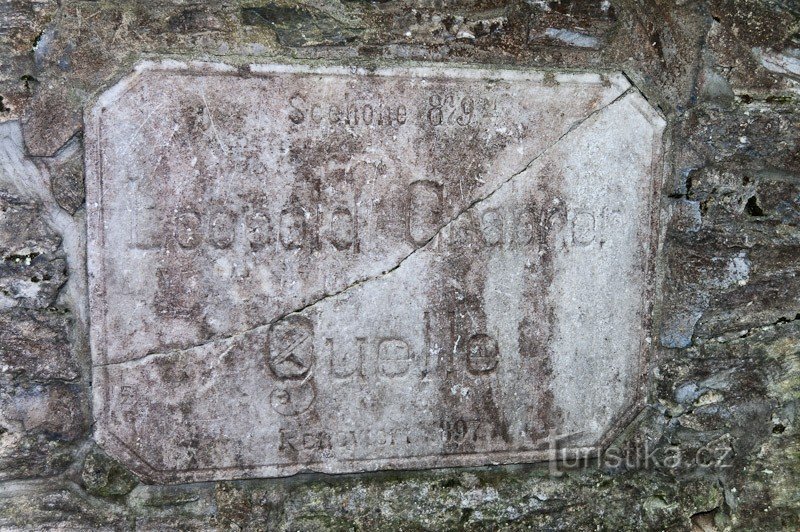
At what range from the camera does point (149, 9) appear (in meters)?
2.19

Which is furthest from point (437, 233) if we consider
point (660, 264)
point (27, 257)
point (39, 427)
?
point (39, 427)

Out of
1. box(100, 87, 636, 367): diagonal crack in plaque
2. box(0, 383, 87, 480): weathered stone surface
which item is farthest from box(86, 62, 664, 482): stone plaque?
box(0, 383, 87, 480): weathered stone surface

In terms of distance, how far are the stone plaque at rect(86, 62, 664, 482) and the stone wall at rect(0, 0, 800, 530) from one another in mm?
94

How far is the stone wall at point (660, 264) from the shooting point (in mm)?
2199

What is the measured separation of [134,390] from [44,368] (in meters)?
0.34

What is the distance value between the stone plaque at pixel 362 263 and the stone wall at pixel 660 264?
94mm

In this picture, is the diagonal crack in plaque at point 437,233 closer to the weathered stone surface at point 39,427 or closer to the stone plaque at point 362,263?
the stone plaque at point 362,263

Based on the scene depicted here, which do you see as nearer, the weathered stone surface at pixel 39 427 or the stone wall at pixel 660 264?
the stone wall at pixel 660 264

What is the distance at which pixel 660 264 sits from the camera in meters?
2.58

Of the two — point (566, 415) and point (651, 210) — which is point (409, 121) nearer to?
point (651, 210)

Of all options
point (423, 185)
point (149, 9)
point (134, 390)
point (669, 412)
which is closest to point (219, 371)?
point (134, 390)

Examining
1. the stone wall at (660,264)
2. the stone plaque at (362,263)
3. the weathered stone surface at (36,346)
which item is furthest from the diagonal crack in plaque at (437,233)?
the weathered stone surface at (36,346)

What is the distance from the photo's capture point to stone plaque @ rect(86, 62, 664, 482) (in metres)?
2.24

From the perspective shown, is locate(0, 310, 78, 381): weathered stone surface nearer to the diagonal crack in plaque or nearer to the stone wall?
the stone wall
